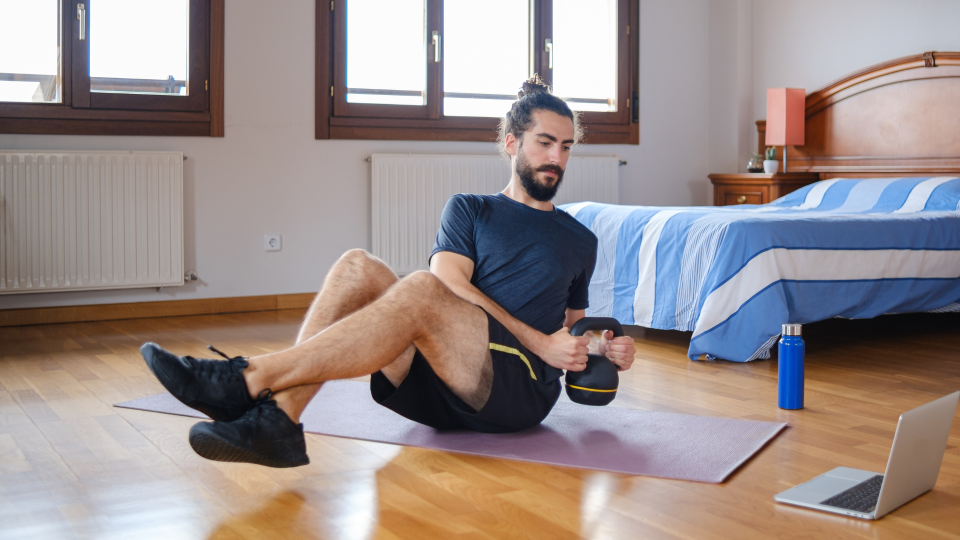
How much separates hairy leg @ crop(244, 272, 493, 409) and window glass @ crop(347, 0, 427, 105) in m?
3.05

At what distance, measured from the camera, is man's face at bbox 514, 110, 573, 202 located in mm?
2062

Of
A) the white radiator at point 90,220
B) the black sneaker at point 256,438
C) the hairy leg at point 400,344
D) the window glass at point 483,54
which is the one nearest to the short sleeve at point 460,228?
the hairy leg at point 400,344

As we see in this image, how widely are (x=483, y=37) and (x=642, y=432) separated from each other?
336cm

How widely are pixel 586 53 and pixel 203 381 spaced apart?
13.9ft

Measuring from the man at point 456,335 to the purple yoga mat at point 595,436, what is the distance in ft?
0.19

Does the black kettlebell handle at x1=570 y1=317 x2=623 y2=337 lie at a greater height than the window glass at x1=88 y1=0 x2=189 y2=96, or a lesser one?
lesser

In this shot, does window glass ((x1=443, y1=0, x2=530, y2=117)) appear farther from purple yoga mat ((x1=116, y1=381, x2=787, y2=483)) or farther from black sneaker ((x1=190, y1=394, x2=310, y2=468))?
black sneaker ((x1=190, y1=394, x2=310, y2=468))

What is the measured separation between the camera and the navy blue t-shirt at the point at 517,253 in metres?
2.01

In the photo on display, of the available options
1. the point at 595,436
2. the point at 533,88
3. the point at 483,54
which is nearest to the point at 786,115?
the point at 483,54

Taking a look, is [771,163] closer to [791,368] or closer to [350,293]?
[791,368]

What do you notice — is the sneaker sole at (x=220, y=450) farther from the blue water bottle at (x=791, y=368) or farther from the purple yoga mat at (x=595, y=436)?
the blue water bottle at (x=791, y=368)

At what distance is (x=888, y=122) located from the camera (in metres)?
4.63

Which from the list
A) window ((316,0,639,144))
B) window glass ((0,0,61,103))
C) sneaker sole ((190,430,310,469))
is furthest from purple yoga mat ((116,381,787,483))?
window ((316,0,639,144))

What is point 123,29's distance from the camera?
4.07 meters
